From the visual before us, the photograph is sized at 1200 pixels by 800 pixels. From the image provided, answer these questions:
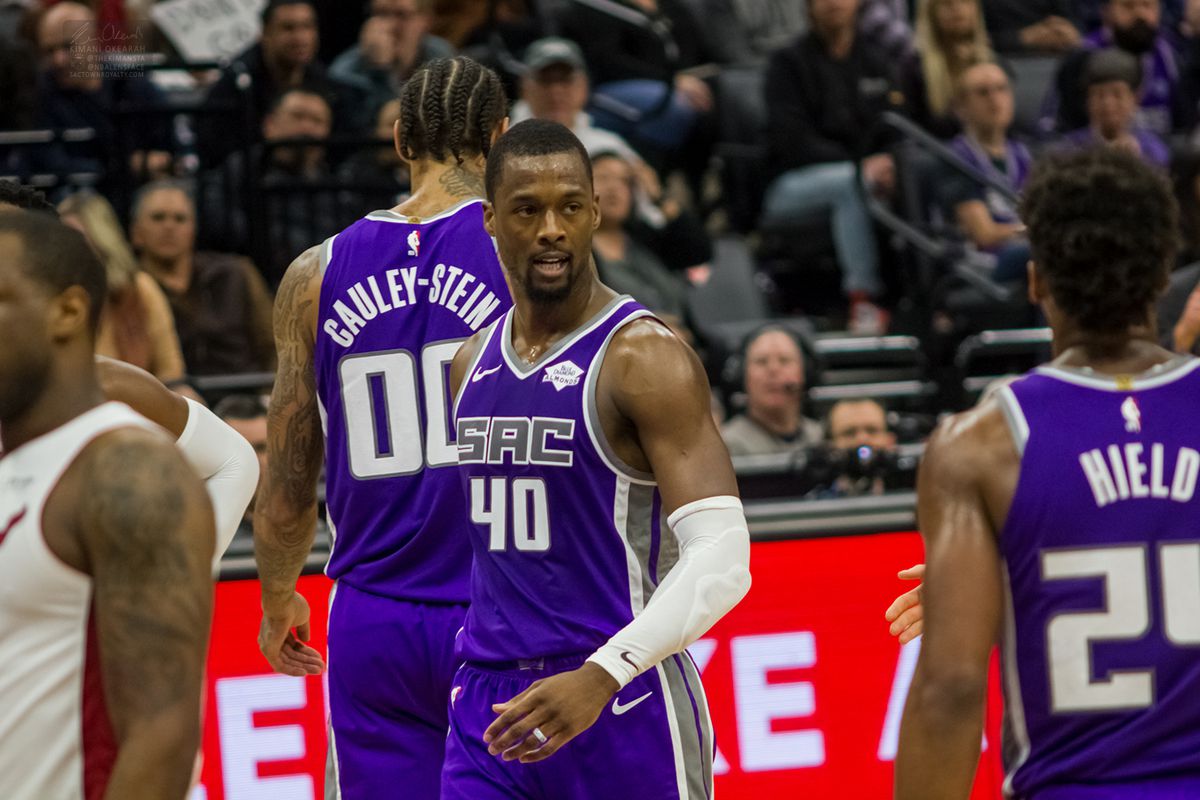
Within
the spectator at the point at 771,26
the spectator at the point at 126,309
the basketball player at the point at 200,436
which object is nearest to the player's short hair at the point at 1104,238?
the basketball player at the point at 200,436

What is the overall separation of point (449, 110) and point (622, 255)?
4.57 metres

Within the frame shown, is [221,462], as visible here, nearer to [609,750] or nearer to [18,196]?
[18,196]

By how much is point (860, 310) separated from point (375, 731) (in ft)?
21.1

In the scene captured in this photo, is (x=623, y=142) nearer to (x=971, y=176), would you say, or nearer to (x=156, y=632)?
(x=971, y=176)

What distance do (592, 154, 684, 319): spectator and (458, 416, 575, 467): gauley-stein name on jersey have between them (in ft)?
16.3

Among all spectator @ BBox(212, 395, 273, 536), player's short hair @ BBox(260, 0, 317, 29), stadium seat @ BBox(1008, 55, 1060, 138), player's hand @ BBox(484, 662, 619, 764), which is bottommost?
player's hand @ BBox(484, 662, 619, 764)

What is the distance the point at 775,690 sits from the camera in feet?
21.7

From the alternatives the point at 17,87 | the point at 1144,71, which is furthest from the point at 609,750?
the point at 1144,71

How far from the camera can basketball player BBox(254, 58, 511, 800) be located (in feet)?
16.0

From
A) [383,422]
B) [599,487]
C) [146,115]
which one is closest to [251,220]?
[146,115]

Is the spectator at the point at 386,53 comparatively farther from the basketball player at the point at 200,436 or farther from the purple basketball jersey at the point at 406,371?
the basketball player at the point at 200,436

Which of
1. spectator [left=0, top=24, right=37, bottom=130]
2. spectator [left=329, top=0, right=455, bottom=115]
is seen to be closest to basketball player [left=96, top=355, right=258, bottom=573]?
spectator [left=0, top=24, right=37, bottom=130]

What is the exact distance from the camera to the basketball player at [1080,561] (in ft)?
10.3

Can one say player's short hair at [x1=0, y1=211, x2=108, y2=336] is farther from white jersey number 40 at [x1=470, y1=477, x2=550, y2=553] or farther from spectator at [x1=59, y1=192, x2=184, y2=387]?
spectator at [x1=59, y1=192, x2=184, y2=387]
